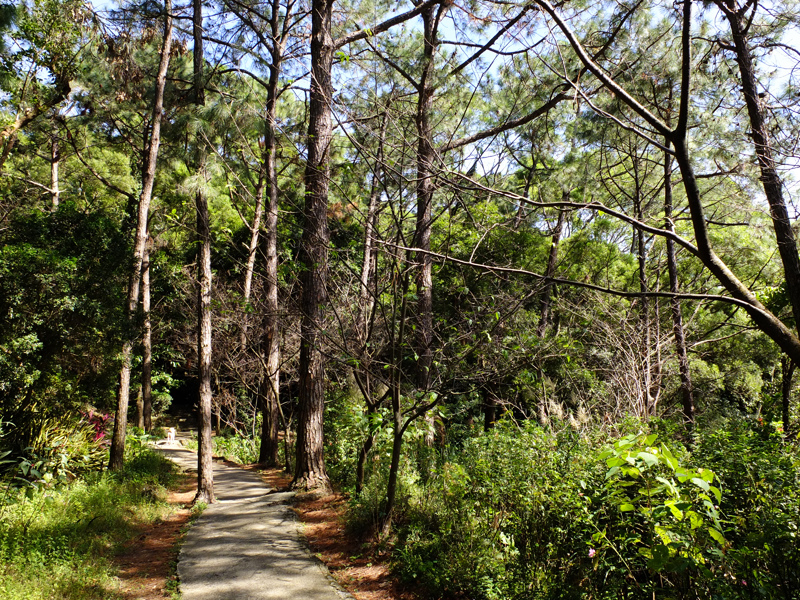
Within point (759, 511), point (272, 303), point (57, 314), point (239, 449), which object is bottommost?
point (239, 449)

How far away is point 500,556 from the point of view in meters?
4.05

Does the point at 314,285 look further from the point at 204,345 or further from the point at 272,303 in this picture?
the point at 272,303

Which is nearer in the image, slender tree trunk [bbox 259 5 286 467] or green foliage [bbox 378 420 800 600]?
green foliage [bbox 378 420 800 600]

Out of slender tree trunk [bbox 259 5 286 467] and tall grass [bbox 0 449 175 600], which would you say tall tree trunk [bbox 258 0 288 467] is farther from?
tall grass [bbox 0 449 175 600]

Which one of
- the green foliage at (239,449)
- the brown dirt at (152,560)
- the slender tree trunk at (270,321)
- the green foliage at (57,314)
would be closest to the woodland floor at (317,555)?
the brown dirt at (152,560)

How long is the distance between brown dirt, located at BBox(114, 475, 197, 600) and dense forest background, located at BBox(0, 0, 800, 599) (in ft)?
3.51

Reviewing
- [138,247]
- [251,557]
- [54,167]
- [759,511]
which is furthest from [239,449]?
[759,511]

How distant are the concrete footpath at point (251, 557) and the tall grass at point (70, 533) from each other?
2.42ft

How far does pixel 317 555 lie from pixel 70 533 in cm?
274

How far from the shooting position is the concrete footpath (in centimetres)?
432

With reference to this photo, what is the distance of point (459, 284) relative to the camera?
6145mm

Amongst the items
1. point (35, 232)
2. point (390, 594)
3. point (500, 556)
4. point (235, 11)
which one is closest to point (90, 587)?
point (390, 594)

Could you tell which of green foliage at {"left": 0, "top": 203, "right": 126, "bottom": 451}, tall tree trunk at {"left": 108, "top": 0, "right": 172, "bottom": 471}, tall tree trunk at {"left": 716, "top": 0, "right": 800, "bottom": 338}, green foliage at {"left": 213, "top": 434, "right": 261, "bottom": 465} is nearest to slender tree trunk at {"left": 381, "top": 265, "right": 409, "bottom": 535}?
tall tree trunk at {"left": 716, "top": 0, "right": 800, "bottom": 338}

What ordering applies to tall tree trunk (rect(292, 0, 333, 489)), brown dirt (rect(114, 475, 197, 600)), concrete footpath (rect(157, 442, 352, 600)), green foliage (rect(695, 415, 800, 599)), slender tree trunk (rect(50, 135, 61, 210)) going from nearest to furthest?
green foliage (rect(695, 415, 800, 599)) → concrete footpath (rect(157, 442, 352, 600)) → brown dirt (rect(114, 475, 197, 600)) → tall tree trunk (rect(292, 0, 333, 489)) → slender tree trunk (rect(50, 135, 61, 210))
